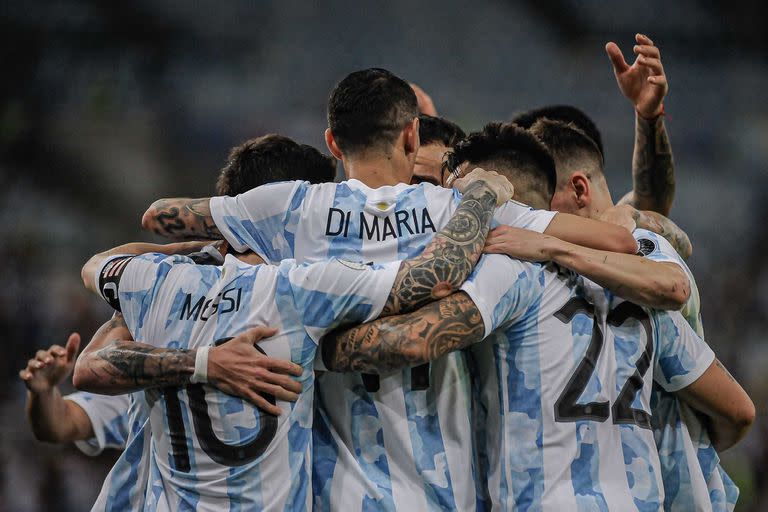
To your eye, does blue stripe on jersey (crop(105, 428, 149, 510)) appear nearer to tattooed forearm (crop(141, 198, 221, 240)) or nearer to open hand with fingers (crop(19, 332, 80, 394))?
tattooed forearm (crop(141, 198, 221, 240))

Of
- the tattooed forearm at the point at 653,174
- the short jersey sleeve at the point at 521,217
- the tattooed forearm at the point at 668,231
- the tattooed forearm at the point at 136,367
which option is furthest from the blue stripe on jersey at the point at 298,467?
the tattooed forearm at the point at 653,174

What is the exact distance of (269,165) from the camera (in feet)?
10.6

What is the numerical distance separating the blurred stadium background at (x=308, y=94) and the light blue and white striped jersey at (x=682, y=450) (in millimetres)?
5279

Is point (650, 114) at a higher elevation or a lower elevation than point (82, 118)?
lower

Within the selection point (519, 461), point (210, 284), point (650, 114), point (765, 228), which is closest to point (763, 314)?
point (765, 228)

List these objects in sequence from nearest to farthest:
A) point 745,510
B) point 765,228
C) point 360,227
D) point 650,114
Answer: point 360,227 < point 650,114 < point 745,510 < point 765,228

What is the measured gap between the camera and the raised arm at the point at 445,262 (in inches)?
104

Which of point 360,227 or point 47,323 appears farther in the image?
point 47,323

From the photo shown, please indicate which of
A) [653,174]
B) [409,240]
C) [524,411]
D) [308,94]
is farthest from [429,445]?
[308,94]

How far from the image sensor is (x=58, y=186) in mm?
8547

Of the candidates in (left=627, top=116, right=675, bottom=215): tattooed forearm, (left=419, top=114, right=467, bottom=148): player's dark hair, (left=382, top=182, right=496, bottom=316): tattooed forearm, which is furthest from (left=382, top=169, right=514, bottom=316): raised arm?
(left=627, top=116, right=675, bottom=215): tattooed forearm

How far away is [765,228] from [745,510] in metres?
2.76

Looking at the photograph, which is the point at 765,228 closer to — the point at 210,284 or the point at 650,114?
the point at 650,114

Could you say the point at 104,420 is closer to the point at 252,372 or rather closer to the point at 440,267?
the point at 252,372
